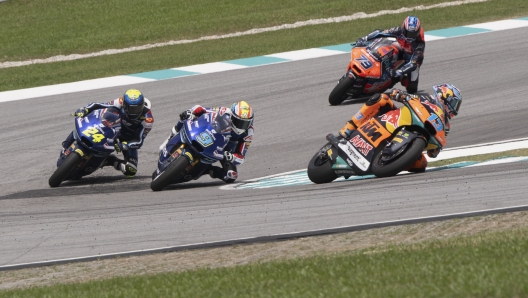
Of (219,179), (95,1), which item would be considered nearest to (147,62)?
(95,1)

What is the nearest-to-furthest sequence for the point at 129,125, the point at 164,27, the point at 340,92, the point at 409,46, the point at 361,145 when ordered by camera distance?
the point at 361,145, the point at 129,125, the point at 409,46, the point at 340,92, the point at 164,27

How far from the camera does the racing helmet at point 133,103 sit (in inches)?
527

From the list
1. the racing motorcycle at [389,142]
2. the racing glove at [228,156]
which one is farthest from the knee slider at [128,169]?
the racing motorcycle at [389,142]

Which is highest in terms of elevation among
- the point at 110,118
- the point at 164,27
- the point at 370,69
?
the point at 110,118

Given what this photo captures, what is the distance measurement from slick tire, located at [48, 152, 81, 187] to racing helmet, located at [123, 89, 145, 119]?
1.00 metres

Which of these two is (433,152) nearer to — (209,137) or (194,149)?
(209,137)

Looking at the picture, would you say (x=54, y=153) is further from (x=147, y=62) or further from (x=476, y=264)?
(x=476, y=264)

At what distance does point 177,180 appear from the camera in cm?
1277

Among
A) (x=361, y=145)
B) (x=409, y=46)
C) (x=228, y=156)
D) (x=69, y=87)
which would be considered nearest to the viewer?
(x=361, y=145)

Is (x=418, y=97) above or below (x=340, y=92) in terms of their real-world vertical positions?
above

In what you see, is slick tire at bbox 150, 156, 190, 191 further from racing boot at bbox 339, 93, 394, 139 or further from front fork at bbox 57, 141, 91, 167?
racing boot at bbox 339, 93, 394, 139

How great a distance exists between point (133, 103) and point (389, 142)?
13.1ft

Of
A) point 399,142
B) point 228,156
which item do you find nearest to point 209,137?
point 228,156

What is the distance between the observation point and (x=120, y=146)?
44.3 feet
